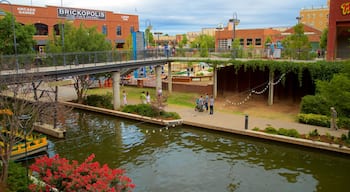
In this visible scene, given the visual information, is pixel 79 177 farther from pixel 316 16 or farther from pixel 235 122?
pixel 316 16

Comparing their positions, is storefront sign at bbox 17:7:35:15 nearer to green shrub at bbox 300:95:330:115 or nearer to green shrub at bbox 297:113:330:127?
green shrub at bbox 300:95:330:115

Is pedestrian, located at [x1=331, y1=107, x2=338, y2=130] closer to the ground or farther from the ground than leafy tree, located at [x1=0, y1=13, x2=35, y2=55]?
closer to the ground

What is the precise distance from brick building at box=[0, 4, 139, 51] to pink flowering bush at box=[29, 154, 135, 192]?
34286 mm

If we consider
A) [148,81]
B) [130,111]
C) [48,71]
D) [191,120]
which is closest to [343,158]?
[191,120]

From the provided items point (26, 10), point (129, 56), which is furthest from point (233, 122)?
point (26, 10)

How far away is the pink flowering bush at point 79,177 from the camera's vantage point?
9859 millimetres

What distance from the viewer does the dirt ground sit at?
990 inches

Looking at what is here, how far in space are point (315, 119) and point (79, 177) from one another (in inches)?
658

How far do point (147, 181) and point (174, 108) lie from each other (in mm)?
13282

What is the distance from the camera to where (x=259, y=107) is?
27.9m

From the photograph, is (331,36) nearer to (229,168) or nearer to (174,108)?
(174,108)

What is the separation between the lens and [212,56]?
3206 cm

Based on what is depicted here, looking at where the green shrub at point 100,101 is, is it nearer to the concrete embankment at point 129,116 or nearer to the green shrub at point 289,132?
the concrete embankment at point 129,116

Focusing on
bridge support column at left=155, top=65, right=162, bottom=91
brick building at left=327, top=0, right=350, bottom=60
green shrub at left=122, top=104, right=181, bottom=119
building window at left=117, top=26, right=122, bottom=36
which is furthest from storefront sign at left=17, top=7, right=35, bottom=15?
brick building at left=327, top=0, right=350, bottom=60
